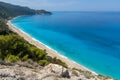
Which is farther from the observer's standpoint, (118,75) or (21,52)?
(118,75)

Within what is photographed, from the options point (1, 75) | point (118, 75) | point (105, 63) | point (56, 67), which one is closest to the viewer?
point (1, 75)

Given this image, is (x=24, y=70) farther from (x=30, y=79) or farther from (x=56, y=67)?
(x=56, y=67)

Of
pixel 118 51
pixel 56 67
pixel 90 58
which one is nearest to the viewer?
pixel 56 67

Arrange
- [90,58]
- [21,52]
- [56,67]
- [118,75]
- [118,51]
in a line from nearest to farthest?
[56,67] < [21,52] < [118,75] < [90,58] < [118,51]

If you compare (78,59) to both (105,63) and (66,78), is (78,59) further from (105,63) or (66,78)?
(66,78)

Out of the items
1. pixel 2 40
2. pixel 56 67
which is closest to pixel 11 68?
pixel 56 67

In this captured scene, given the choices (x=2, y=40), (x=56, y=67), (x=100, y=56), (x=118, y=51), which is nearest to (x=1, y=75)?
(x=56, y=67)

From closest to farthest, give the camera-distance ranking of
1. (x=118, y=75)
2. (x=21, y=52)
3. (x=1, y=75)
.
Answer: (x=1, y=75) → (x=21, y=52) → (x=118, y=75)

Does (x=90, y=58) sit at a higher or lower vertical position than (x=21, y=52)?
lower

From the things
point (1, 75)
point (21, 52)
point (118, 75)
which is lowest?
point (118, 75)

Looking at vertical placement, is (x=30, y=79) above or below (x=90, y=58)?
above
